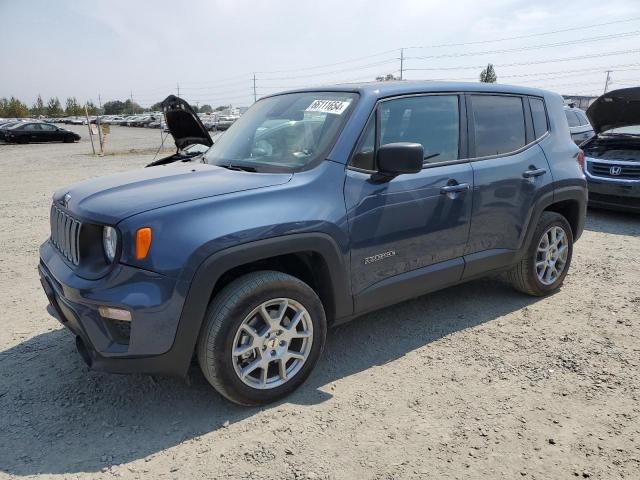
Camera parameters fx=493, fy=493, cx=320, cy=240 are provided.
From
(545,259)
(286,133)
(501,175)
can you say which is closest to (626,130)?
(545,259)

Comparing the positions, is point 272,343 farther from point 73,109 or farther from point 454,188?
point 73,109

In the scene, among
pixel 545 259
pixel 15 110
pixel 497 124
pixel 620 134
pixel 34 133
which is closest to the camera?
pixel 497 124

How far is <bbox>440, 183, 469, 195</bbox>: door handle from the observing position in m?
3.51

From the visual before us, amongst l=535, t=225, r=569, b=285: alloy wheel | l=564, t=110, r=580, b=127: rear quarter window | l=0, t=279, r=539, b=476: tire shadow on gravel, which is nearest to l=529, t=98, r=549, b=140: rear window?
l=535, t=225, r=569, b=285: alloy wheel

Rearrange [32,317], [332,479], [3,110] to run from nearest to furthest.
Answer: [332,479]
[32,317]
[3,110]

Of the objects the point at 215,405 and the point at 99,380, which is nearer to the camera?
the point at 215,405

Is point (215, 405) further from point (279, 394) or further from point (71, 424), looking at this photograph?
point (71, 424)

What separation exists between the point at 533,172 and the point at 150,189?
3050 millimetres

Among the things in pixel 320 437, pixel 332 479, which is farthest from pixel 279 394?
pixel 332 479

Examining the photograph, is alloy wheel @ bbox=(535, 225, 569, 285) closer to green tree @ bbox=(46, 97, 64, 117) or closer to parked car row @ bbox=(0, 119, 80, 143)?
parked car row @ bbox=(0, 119, 80, 143)

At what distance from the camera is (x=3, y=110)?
7969cm

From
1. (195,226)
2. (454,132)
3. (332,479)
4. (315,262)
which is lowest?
(332,479)

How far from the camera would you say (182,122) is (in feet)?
20.1

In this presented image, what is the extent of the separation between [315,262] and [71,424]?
5.47ft
